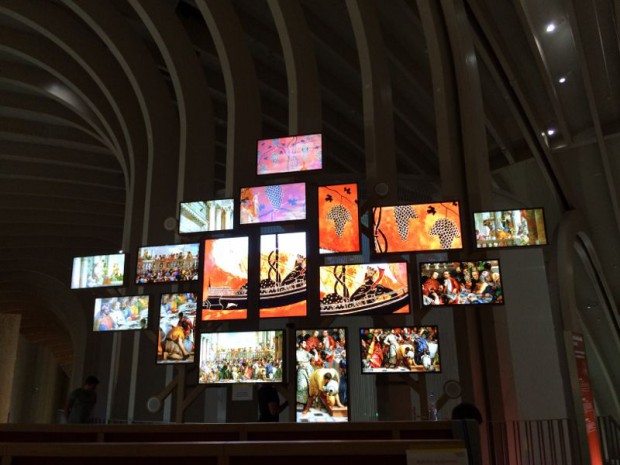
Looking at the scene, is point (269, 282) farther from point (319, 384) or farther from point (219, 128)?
point (219, 128)

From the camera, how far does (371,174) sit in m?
7.43

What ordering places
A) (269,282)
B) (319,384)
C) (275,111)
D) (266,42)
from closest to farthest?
(319,384) < (269,282) < (266,42) < (275,111)

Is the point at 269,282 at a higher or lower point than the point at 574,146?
lower

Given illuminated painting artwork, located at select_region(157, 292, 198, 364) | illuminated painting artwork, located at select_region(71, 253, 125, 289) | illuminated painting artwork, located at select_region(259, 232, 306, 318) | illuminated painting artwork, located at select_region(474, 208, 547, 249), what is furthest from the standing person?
illuminated painting artwork, located at select_region(474, 208, 547, 249)

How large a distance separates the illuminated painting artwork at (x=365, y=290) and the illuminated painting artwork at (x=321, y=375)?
13.5 inches

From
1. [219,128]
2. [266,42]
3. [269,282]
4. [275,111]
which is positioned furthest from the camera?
[219,128]

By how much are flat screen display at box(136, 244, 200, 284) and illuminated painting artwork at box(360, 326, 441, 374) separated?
2760mm

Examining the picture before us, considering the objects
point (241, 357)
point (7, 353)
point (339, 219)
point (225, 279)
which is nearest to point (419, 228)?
point (339, 219)

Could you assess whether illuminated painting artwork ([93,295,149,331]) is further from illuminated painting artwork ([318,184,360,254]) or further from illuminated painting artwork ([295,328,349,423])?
illuminated painting artwork ([318,184,360,254])

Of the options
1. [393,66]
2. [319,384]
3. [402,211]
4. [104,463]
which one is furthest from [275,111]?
[104,463]

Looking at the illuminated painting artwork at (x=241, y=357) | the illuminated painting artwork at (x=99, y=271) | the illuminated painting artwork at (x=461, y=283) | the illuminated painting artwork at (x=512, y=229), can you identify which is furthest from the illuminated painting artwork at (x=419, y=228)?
the illuminated painting artwork at (x=99, y=271)

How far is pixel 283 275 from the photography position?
686 cm

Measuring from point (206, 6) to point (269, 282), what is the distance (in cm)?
446

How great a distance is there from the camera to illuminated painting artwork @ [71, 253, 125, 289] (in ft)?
26.6
